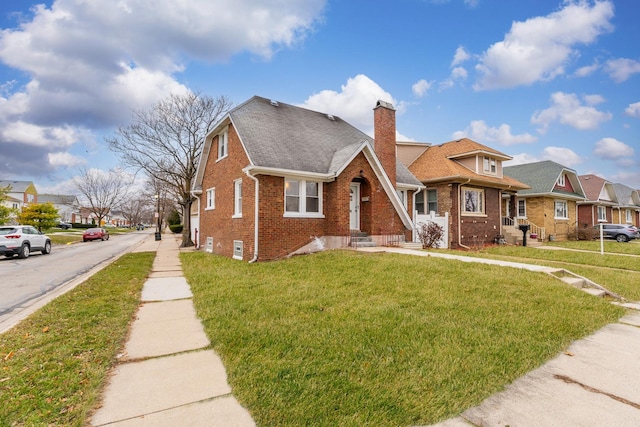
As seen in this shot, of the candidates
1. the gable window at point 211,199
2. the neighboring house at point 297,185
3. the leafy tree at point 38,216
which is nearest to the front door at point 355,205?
the neighboring house at point 297,185

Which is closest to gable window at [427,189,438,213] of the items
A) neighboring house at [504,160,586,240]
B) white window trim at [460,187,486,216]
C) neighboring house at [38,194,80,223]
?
white window trim at [460,187,486,216]

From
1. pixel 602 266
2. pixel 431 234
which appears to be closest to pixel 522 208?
pixel 431 234

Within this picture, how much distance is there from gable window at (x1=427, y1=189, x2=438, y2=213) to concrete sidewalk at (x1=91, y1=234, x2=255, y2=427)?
16.7m

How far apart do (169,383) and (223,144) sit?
1405 cm

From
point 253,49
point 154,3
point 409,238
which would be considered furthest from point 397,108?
point 154,3

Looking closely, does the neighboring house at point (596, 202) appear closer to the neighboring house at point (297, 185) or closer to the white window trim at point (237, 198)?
the neighboring house at point (297, 185)

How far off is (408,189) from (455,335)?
12.8 metres

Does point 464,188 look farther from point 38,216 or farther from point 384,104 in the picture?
point 38,216

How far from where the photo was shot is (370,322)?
4750mm

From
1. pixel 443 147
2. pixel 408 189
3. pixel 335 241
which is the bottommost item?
pixel 335 241

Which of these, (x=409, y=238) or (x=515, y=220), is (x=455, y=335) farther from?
(x=515, y=220)

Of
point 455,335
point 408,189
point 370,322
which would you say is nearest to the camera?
point 455,335

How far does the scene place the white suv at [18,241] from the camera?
15.6 meters

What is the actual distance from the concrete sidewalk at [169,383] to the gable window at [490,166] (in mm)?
20540
